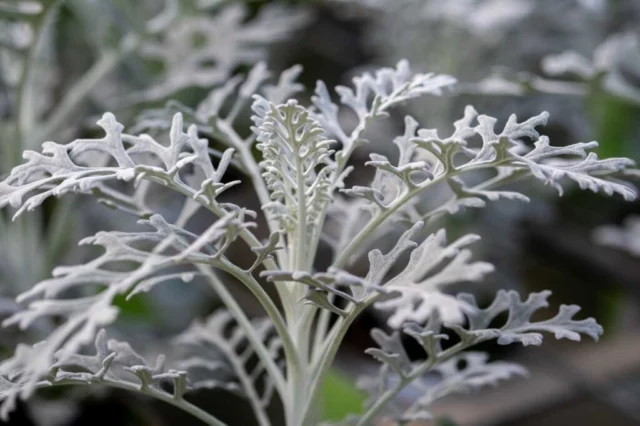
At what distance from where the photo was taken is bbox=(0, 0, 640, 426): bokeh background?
2.43 ft

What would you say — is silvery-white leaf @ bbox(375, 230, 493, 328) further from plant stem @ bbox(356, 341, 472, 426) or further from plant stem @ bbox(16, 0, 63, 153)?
plant stem @ bbox(16, 0, 63, 153)

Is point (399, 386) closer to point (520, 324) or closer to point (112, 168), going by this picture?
point (520, 324)

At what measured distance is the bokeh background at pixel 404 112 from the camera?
742mm

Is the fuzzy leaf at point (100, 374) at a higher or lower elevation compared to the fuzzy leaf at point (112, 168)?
lower

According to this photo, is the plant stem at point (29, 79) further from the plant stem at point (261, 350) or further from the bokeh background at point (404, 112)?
the plant stem at point (261, 350)

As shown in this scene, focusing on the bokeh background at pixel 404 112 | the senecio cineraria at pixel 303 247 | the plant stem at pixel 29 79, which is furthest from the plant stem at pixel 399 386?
the plant stem at pixel 29 79

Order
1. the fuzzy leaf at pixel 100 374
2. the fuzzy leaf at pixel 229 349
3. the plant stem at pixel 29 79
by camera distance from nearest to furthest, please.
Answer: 1. the fuzzy leaf at pixel 100 374
2. the fuzzy leaf at pixel 229 349
3. the plant stem at pixel 29 79

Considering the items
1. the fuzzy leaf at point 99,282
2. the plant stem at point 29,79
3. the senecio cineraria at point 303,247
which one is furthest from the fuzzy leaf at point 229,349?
the plant stem at point 29,79

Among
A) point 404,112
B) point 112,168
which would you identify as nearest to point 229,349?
point 112,168

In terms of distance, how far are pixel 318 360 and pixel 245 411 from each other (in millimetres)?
311

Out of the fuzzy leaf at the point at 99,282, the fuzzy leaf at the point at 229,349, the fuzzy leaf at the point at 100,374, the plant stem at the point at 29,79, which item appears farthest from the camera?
the plant stem at the point at 29,79

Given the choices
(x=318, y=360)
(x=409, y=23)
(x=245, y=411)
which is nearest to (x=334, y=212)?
(x=318, y=360)

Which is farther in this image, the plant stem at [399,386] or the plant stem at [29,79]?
the plant stem at [29,79]

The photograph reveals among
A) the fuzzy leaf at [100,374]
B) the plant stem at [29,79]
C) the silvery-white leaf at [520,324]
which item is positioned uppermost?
the plant stem at [29,79]
